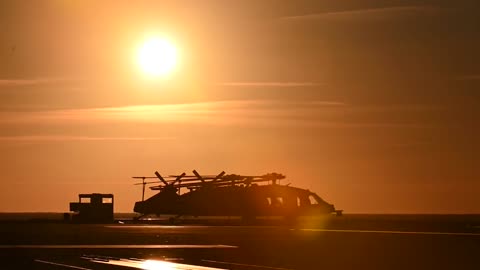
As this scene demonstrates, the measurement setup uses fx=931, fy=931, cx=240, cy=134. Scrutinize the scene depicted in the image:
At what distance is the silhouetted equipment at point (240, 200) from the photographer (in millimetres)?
66188

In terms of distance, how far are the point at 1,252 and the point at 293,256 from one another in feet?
32.2

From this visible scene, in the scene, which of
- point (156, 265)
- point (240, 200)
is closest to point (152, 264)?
point (156, 265)

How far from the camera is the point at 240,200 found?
217 ft

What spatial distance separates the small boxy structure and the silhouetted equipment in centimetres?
725

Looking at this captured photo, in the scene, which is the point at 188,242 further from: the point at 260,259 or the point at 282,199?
the point at 282,199

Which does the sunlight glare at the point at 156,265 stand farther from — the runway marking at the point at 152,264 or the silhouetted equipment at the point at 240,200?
the silhouetted equipment at the point at 240,200

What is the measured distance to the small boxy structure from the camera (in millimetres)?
76938

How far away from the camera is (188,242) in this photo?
36.8m

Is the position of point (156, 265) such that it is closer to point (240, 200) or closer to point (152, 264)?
point (152, 264)

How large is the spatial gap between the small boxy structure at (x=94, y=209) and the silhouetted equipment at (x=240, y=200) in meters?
7.25

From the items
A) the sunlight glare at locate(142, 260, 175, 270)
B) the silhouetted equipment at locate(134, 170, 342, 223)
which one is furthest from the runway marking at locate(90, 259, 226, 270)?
the silhouetted equipment at locate(134, 170, 342, 223)

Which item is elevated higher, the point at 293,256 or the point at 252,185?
the point at 252,185

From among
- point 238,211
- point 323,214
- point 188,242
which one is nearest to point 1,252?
point 188,242

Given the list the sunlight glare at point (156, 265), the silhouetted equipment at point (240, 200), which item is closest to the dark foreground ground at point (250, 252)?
the sunlight glare at point (156, 265)
